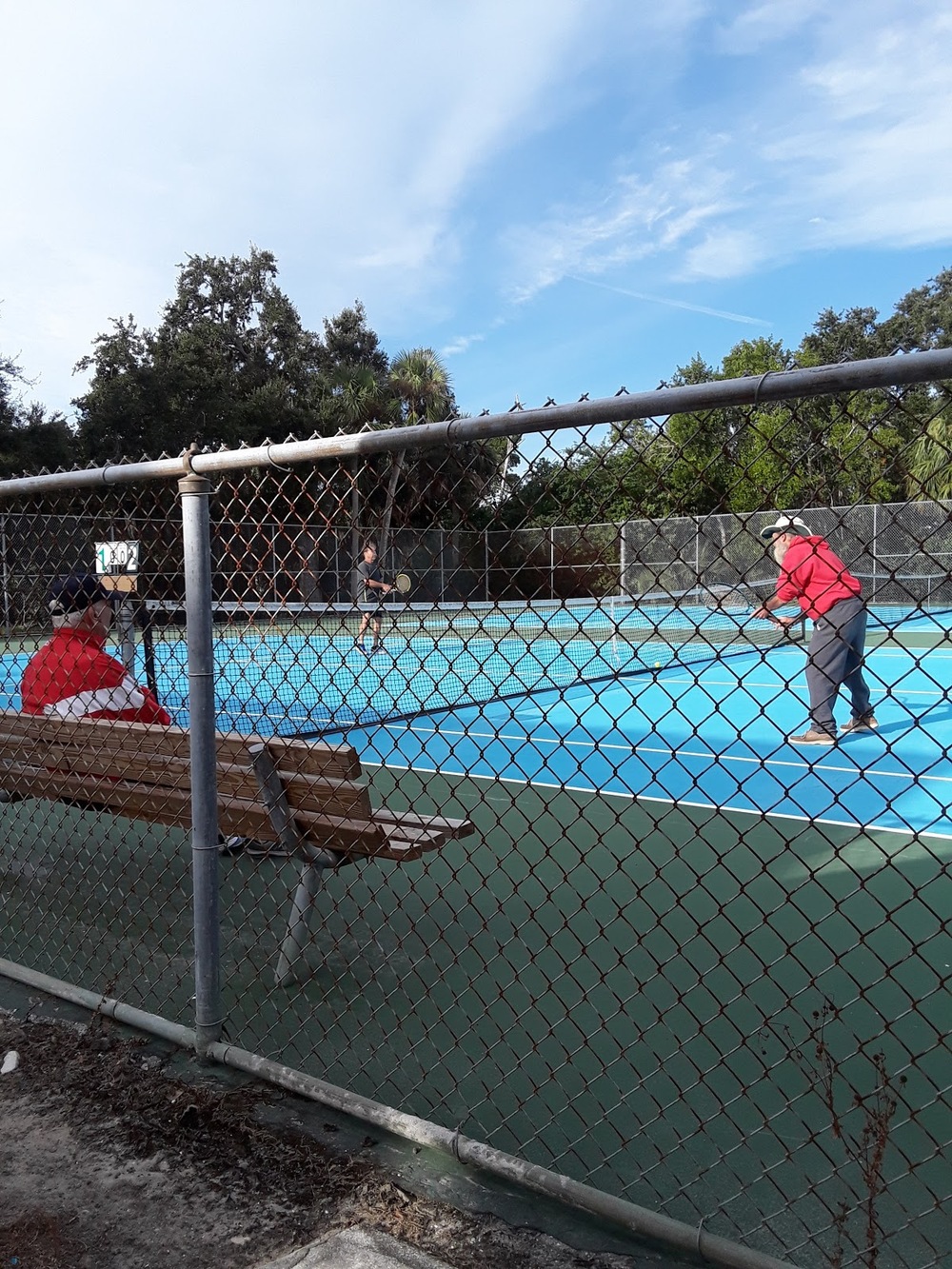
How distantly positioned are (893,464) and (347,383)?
3523 centimetres

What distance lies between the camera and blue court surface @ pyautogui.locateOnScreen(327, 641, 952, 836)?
569 cm

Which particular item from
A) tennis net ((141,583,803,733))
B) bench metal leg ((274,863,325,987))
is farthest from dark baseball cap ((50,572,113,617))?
tennis net ((141,583,803,733))

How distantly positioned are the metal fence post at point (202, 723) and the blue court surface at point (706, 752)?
1.50 metres

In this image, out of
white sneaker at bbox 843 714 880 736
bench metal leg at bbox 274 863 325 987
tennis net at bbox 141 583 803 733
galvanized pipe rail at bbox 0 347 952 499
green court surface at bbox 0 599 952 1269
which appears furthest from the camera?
tennis net at bbox 141 583 803 733

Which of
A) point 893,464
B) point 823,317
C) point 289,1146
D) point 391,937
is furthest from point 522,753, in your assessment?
point 823,317

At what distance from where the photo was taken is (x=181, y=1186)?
2.40 meters

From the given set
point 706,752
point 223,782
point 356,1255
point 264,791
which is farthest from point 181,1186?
point 706,752

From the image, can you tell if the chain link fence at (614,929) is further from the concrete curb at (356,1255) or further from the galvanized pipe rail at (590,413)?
the concrete curb at (356,1255)

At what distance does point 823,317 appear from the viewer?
68.8m

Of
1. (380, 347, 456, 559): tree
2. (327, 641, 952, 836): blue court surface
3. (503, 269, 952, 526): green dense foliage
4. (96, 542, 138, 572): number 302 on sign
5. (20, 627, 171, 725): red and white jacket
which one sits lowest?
(327, 641, 952, 836): blue court surface

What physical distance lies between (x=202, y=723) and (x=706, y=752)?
5.85m

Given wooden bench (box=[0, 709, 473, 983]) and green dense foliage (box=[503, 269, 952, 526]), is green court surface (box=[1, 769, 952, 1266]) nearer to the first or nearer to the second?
wooden bench (box=[0, 709, 473, 983])

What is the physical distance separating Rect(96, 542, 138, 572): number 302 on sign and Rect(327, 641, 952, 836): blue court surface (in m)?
1.85

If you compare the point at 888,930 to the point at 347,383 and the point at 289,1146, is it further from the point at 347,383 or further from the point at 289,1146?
the point at 347,383
